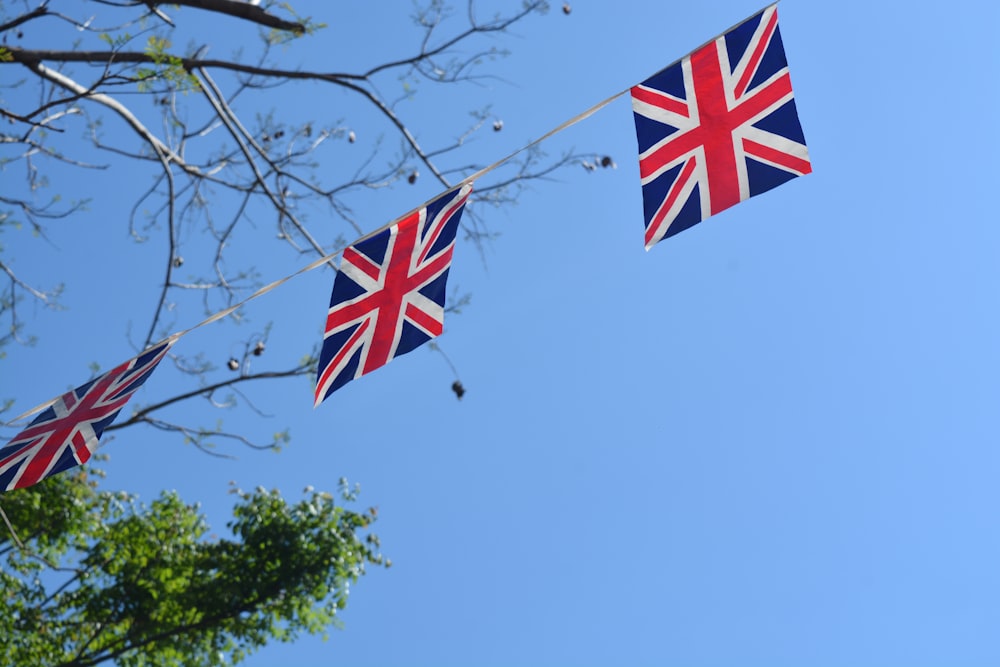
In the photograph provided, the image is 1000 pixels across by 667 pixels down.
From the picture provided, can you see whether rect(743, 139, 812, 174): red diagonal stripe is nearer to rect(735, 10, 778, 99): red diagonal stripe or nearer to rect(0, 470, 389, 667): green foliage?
rect(735, 10, 778, 99): red diagonal stripe

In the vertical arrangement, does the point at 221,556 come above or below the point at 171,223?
below

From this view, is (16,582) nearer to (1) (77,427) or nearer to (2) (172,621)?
(2) (172,621)

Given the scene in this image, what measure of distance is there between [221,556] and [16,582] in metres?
2.09

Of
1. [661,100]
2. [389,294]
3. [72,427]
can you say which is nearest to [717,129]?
[661,100]

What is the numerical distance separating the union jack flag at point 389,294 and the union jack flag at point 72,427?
1.07 m

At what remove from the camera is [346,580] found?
10875mm

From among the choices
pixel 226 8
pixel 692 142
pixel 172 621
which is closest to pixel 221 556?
pixel 172 621

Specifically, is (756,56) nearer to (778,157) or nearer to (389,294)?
(778,157)

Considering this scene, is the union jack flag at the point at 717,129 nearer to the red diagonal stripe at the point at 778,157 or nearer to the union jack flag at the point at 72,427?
the red diagonal stripe at the point at 778,157

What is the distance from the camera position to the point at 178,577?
10.8 metres

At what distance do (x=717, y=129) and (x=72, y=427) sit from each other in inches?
149

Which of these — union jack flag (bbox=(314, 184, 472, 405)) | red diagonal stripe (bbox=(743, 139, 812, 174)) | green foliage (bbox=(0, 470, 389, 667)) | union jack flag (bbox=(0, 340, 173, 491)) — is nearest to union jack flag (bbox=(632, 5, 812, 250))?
red diagonal stripe (bbox=(743, 139, 812, 174))

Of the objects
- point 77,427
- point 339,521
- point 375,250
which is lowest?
point 77,427

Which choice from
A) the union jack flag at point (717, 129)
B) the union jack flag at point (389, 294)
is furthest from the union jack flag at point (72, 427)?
the union jack flag at point (717, 129)
